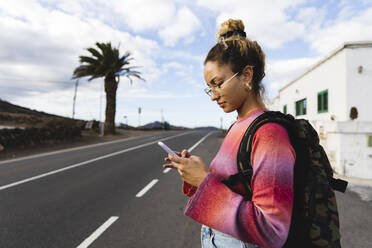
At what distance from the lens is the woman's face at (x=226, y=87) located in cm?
131

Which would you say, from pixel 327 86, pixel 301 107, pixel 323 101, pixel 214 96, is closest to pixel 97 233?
pixel 214 96

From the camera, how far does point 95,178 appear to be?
797 centimetres

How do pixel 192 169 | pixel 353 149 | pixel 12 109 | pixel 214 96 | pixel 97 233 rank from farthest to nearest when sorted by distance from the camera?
pixel 12 109
pixel 353 149
pixel 97 233
pixel 214 96
pixel 192 169

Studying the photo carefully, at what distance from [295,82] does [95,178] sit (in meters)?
17.7

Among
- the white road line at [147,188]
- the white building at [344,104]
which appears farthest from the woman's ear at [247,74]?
the white building at [344,104]

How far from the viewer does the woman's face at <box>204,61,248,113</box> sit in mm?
1309

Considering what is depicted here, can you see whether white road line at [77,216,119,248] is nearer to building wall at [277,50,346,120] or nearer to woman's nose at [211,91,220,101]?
woman's nose at [211,91,220,101]

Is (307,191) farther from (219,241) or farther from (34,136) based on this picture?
(34,136)

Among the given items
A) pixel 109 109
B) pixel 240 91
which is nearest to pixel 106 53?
pixel 109 109

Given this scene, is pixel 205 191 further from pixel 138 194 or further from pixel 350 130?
pixel 350 130

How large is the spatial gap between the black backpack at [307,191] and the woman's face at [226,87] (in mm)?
248

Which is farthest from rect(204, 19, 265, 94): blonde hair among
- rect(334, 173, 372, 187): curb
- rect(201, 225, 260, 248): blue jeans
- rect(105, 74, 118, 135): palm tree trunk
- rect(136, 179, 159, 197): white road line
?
rect(105, 74, 118, 135): palm tree trunk

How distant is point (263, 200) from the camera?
38.6 inches

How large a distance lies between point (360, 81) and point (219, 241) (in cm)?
1301
